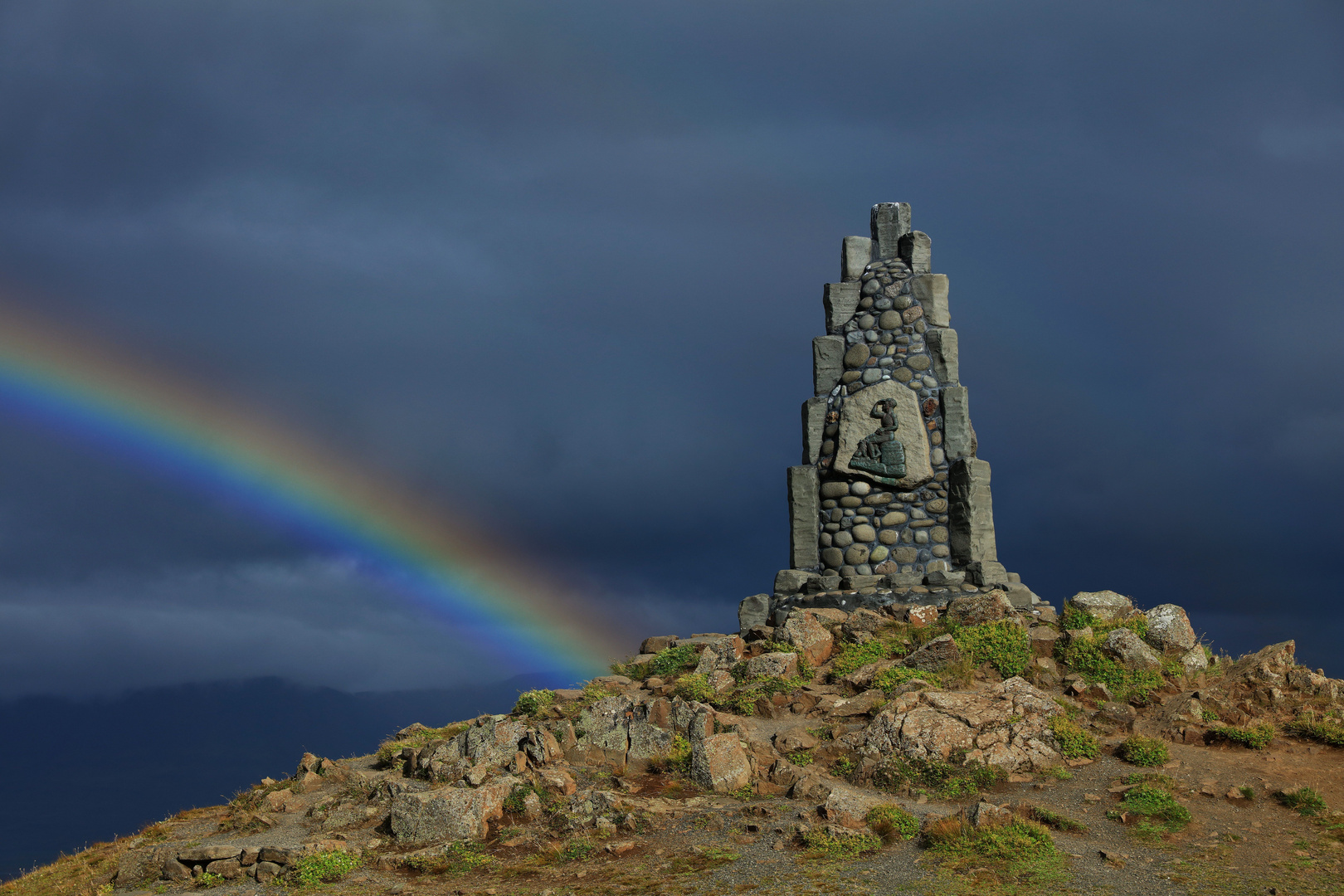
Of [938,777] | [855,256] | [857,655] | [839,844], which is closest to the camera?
[839,844]

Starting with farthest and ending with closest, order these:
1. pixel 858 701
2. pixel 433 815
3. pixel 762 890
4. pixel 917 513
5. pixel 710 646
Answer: pixel 917 513 → pixel 710 646 → pixel 858 701 → pixel 433 815 → pixel 762 890

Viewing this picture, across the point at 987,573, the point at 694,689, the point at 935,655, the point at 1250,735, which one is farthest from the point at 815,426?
the point at 1250,735

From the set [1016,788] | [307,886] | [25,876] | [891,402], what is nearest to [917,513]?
[891,402]

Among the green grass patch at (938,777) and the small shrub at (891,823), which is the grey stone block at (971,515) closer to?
the green grass patch at (938,777)

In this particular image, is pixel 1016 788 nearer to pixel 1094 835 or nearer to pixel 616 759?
pixel 1094 835

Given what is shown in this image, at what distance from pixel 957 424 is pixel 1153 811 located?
959 centimetres

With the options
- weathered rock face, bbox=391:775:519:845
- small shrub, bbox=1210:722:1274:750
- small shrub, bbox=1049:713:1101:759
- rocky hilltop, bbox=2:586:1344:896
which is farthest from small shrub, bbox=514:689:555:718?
small shrub, bbox=1210:722:1274:750

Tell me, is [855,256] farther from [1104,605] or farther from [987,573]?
[1104,605]

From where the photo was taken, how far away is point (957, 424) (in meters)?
19.0

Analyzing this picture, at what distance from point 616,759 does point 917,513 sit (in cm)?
875

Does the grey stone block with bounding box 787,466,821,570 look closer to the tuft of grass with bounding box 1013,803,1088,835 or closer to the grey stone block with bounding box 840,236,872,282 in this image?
the grey stone block with bounding box 840,236,872,282

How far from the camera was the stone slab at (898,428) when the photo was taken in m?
18.9

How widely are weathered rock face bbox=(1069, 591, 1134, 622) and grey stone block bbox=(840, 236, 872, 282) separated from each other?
7.75 m

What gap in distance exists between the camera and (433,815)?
441 inches
